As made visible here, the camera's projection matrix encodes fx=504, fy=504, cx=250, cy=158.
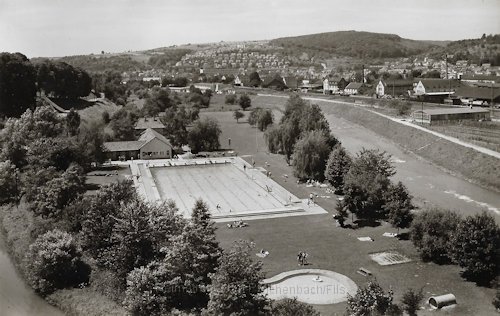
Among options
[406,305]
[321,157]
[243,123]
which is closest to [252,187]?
[321,157]

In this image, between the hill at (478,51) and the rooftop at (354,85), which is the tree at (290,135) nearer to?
the rooftop at (354,85)

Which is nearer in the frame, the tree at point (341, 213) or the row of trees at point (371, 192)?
the row of trees at point (371, 192)

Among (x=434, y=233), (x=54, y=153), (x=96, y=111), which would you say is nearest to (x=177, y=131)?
(x=54, y=153)

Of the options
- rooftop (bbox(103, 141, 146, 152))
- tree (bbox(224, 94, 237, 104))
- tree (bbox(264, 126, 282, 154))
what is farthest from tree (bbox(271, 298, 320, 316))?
tree (bbox(224, 94, 237, 104))

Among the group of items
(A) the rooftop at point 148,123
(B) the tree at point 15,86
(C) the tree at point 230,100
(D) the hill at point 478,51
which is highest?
(D) the hill at point 478,51

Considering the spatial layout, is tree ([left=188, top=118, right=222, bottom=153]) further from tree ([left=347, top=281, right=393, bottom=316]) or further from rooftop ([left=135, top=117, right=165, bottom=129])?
tree ([left=347, top=281, right=393, bottom=316])

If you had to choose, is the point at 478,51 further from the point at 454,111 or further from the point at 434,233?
the point at 434,233

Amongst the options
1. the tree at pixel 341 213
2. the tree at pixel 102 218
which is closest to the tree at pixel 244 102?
the tree at pixel 341 213
